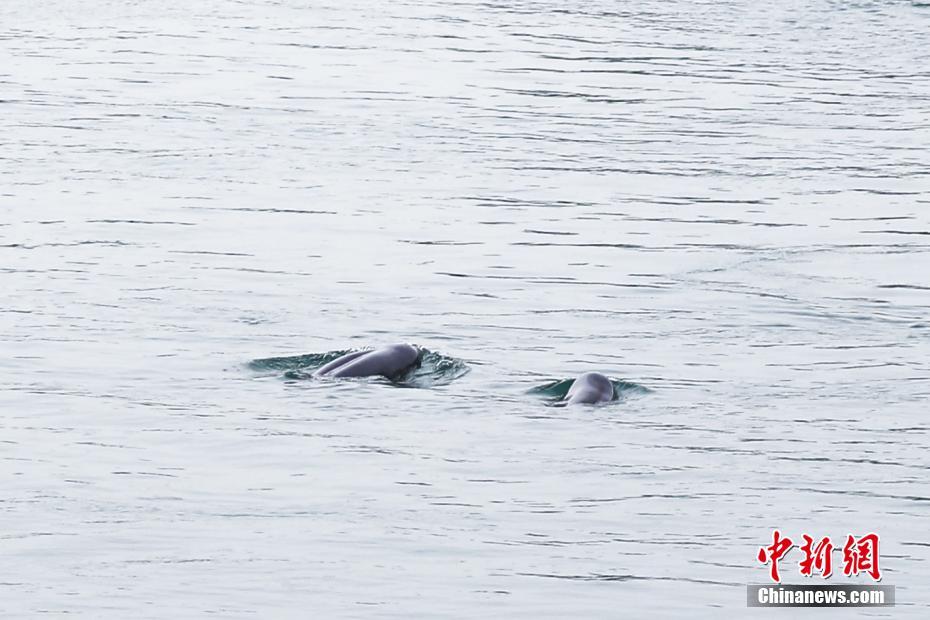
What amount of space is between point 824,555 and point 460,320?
6439mm

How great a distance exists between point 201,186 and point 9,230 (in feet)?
9.20

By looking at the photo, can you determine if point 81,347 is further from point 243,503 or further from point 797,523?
point 797,523

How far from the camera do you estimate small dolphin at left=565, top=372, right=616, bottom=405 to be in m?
16.1

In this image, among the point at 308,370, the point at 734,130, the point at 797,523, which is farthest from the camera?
the point at 734,130

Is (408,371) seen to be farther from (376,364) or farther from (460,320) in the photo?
(460,320)

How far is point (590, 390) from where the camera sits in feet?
53.1

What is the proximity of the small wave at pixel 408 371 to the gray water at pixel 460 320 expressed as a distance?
159 mm

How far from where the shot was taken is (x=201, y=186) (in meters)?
24.6

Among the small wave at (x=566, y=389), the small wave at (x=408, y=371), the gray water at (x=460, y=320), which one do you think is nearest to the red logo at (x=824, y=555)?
the gray water at (x=460, y=320)

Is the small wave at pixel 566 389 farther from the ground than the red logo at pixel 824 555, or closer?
farther from the ground

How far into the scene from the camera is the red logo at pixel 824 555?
12695 mm

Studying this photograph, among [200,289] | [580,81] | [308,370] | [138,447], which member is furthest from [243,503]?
[580,81]

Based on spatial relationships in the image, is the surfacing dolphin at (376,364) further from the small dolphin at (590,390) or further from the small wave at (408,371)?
the small dolphin at (590,390)

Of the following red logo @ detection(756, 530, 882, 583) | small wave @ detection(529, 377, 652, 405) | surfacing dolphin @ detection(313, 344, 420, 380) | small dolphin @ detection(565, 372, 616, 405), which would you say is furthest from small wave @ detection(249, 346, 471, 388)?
red logo @ detection(756, 530, 882, 583)
